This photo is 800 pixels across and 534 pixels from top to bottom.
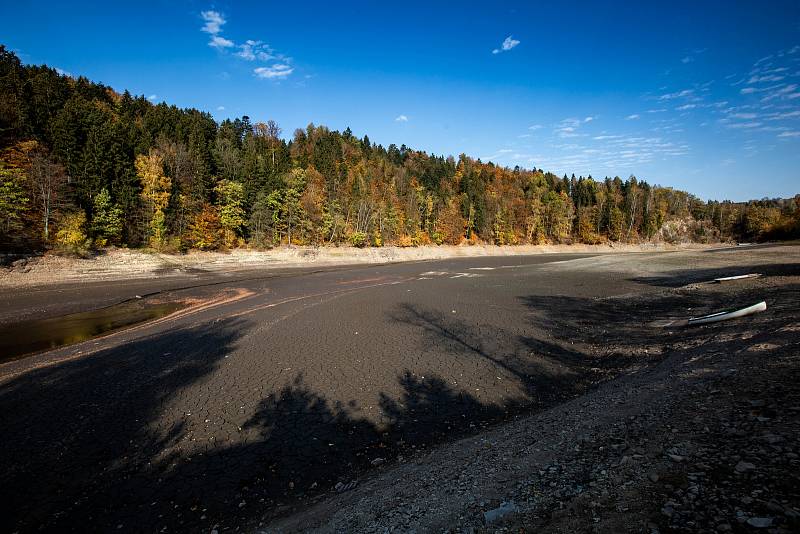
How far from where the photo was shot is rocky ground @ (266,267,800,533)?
150 inches

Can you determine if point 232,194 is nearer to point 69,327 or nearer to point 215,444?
point 69,327

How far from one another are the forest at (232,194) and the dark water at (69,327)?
22870mm

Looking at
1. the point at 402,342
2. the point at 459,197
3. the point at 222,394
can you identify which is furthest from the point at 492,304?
the point at 459,197

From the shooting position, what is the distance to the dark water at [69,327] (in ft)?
52.9

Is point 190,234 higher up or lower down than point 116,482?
higher up

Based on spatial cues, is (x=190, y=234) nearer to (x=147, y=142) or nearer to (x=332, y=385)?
(x=147, y=142)

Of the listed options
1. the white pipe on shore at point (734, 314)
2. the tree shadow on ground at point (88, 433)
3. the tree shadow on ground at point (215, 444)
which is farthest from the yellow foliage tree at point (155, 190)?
the white pipe on shore at point (734, 314)

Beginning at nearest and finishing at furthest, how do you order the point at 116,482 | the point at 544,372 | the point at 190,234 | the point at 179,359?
the point at 116,482 < the point at 544,372 < the point at 179,359 < the point at 190,234

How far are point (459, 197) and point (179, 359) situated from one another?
9788 cm

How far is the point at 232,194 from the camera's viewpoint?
5881cm

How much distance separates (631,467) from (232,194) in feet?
211

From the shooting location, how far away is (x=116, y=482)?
7.32 metres

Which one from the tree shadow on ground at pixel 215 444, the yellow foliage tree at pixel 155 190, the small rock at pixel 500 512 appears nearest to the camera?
the small rock at pixel 500 512

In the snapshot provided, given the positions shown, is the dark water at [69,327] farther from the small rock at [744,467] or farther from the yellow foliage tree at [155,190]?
the yellow foliage tree at [155,190]
